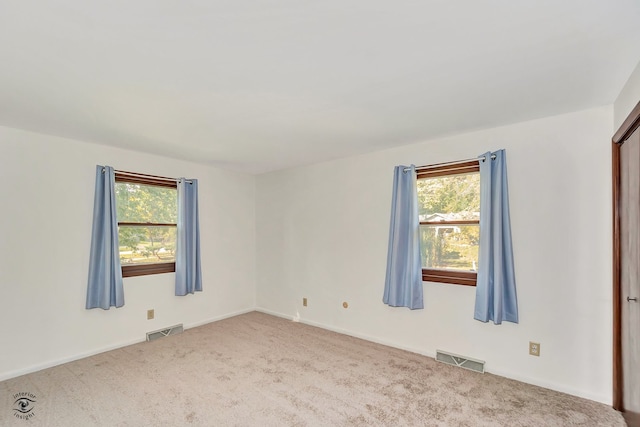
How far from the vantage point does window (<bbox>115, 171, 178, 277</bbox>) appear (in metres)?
4.01

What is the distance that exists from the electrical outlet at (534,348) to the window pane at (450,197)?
124cm

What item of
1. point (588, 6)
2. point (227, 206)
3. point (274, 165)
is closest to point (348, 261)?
point (274, 165)

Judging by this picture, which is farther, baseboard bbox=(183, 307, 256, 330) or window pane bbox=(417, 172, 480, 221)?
baseboard bbox=(183, 307, 256, 330)

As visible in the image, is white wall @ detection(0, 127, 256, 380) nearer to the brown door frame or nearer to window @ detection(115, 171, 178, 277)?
window @ detection(115, 171, 178, 277)

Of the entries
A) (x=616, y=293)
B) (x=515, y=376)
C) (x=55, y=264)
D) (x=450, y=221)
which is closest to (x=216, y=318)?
(x=55, y=264)

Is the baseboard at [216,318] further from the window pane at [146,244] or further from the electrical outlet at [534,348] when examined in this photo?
the electrical outlet at [534,348]

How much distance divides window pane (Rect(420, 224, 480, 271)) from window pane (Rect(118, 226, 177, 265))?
333cm

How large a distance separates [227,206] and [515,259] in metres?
3.96

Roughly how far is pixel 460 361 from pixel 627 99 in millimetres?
2597

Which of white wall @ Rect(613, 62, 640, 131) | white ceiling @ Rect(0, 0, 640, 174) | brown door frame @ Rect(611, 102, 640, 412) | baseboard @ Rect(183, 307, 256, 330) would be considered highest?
white ceiling @ Rect(0, 0, 640, 174)

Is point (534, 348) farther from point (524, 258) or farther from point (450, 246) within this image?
point (450, 246)

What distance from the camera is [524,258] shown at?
3.00 m

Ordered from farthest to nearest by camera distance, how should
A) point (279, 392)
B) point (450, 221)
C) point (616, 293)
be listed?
point (450, 221) → point (279, 392) → point (616, 293)

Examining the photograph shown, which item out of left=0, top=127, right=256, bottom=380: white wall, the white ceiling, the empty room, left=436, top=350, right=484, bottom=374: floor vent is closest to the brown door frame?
the empty room
